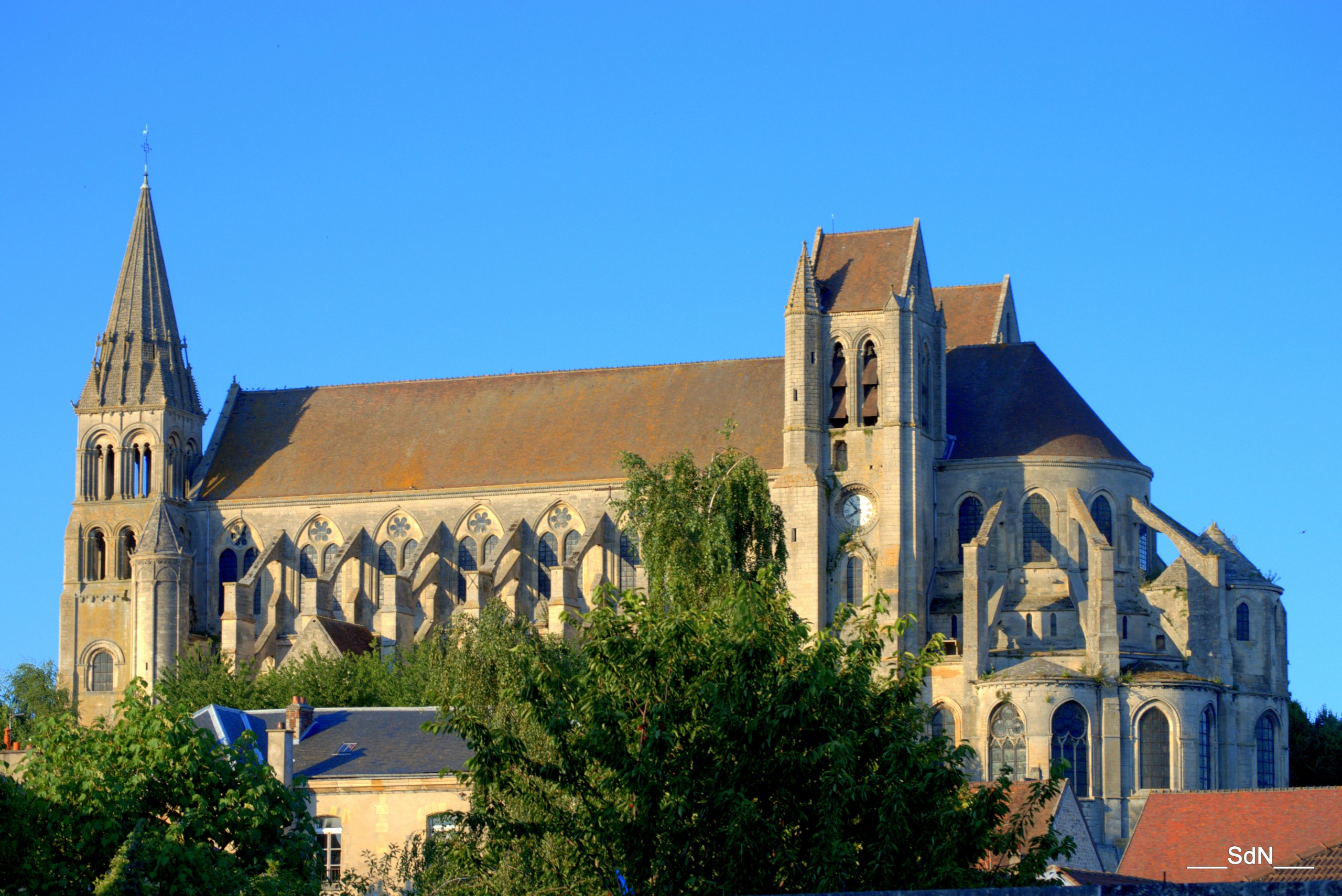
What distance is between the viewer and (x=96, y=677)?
70.2m

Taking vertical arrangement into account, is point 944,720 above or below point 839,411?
below

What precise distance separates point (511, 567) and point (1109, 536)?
727 inches

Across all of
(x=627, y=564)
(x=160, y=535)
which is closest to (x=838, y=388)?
(x=627, y=564)

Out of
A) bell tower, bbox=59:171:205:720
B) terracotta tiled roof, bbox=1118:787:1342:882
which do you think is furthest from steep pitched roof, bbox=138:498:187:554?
terracotta tiled roof, bbox=1118:787:1342:882

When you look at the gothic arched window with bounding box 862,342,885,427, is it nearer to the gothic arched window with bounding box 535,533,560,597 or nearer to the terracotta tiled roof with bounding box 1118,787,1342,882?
the gothic arched window with bounding box 535,533,560,597

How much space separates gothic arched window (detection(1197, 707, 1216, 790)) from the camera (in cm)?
5891

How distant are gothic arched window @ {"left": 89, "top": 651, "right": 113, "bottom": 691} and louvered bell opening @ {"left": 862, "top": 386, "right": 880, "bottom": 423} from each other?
85.2 feet

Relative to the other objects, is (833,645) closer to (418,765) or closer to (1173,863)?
(418,765)

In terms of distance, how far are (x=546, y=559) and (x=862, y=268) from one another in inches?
540

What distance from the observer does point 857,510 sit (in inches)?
2516

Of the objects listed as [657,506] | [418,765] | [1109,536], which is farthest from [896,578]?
[418,765]

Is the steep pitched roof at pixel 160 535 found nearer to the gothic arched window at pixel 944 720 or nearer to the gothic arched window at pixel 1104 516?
the gothic arched window at pixel 944 720

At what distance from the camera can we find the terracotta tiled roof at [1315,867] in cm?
3988

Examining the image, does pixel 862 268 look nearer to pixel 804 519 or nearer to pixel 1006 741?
pixel 804 519
